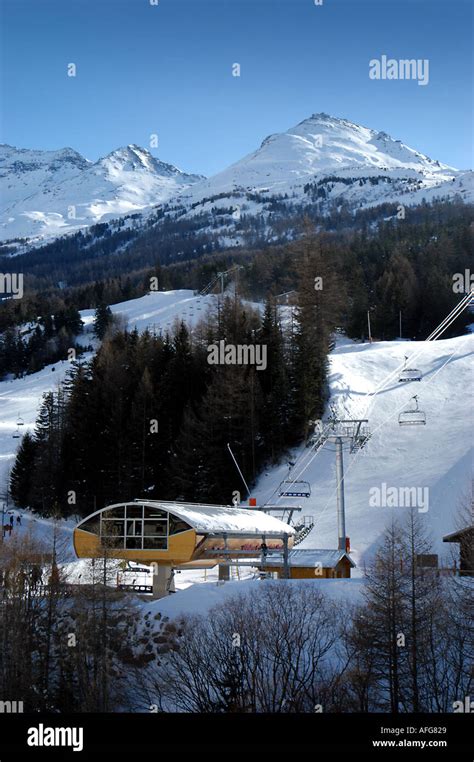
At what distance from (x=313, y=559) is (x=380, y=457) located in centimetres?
2096

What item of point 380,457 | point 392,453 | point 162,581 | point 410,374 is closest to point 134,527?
point 162,581

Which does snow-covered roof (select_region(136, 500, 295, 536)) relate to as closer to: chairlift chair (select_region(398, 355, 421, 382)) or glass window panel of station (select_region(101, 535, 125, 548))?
glass window panel of station (select_region(101, 535, 125, 548))

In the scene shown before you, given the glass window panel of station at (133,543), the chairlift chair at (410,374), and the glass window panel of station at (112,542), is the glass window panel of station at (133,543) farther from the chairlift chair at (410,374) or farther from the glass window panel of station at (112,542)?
the chairlift chair at (410,374)

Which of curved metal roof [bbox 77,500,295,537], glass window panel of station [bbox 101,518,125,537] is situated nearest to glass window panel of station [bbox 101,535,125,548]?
glass window panel of station [bbox 101,518,125,537]

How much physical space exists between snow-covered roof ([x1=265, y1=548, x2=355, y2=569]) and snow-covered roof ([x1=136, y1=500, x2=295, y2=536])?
127cm

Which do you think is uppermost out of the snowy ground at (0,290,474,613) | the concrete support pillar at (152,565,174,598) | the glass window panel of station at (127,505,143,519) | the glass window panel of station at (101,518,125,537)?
the snowy ground at (0,290,474,613)

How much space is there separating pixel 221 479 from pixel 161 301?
7499 cm

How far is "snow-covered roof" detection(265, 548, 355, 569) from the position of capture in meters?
36.0

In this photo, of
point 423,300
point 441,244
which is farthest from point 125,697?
point 441,244

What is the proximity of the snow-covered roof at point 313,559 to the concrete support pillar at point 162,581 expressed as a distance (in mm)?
4145

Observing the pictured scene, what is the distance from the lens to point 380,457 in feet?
186

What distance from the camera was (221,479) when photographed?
58688 mm

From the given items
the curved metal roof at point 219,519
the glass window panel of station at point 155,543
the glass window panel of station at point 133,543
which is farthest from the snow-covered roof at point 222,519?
the glass window panel of station at point 133,543

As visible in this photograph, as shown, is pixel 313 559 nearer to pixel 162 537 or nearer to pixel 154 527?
pixel 162 537
